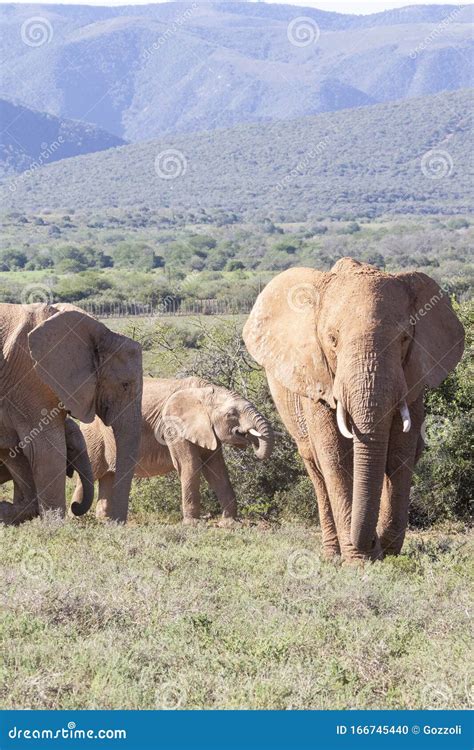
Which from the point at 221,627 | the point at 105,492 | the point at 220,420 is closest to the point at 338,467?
the point at 221,627

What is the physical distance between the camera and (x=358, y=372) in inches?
350

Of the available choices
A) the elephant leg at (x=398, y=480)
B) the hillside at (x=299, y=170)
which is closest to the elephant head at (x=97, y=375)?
the elephant leg at (x=398, y=480)

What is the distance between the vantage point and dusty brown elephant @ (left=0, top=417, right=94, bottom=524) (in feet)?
37.7

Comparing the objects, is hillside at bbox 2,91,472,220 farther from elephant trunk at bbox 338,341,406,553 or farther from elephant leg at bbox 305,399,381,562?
elephant trunk at bbox 338,341,406,553

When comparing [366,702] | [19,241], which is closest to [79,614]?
[366,702]

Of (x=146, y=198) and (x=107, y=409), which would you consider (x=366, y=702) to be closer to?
(x=107, y=409)

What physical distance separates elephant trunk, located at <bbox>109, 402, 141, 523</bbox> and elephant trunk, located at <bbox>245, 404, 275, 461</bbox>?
84.4 inches

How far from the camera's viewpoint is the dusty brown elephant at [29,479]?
453 inches

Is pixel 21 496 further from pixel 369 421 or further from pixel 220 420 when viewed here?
pixel 369 421

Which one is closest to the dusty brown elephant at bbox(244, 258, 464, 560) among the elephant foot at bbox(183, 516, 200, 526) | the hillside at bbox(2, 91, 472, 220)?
the elephant foot at bbox(183, 516, 200, 526)

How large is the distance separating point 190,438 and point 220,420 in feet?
1.43

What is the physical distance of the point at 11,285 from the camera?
194 ft

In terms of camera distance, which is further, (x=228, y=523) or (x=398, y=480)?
(x=228, y=523)

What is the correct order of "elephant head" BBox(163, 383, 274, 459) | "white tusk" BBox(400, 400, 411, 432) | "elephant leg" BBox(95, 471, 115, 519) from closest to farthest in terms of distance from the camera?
"white tusk" BBox(400, 400, 411, 432), "elephant head" BBox(163, 383, 274, 459), "elephant leg" BBox(95, 471, 115, 519)
